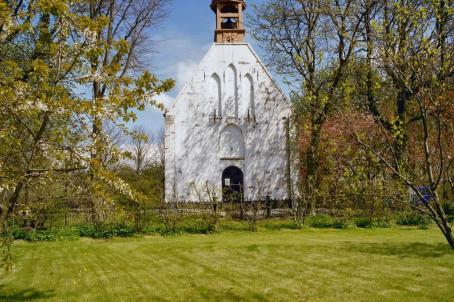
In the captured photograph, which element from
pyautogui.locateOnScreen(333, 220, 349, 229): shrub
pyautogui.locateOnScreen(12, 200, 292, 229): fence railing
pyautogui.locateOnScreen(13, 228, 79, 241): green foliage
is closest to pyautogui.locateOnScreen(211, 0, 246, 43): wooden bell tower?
pyautogui.locateOnScreen(12, 200, 292, 229): fence railing

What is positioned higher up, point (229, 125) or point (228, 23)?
point (228, 23)

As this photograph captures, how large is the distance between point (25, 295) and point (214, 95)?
22.2m

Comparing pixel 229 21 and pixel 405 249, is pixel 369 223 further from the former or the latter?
pixel 229 21

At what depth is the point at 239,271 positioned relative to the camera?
987 centimetres

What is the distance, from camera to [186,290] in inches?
332

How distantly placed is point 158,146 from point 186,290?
1905 inches

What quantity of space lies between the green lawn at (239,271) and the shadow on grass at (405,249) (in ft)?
0.08

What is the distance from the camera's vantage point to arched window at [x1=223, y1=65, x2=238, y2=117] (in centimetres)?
2911

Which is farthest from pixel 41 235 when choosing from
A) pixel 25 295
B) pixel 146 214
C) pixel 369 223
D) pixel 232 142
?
pixel 232 142

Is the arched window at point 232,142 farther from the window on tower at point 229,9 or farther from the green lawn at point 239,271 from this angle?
the green lawn at point 239,271

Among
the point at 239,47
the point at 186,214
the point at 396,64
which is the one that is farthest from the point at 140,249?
the point at 239,47

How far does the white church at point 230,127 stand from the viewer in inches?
1115

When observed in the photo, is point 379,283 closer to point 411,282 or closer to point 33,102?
point 411,282

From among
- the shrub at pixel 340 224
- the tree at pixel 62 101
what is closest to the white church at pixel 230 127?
the shrub at pixel 340 224
